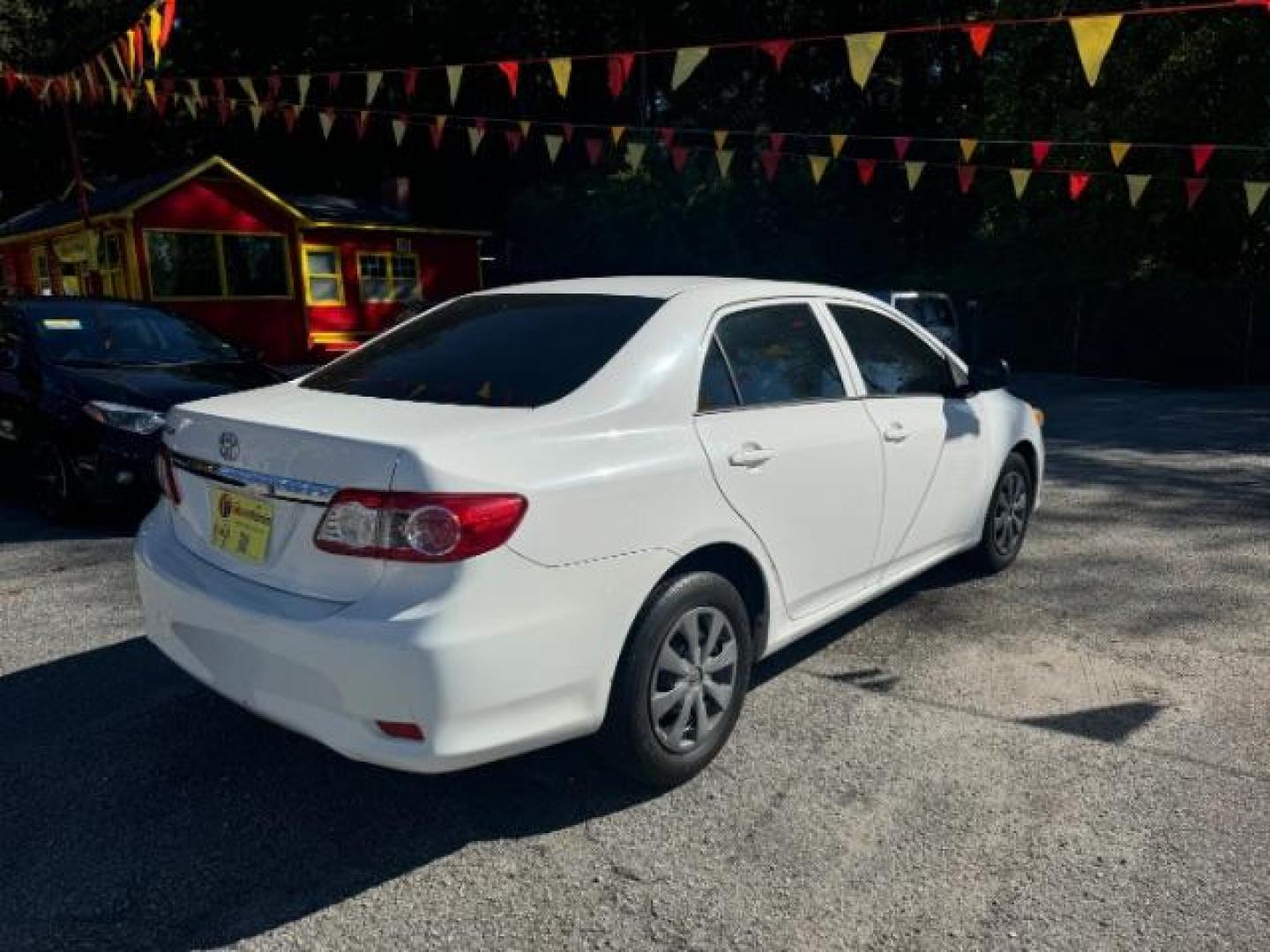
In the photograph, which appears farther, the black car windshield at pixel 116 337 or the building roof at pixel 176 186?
the building roof at pixel 176 186

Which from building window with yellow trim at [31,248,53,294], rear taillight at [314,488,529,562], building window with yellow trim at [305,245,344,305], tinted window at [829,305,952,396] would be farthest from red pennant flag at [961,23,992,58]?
building window with yellow trim at [31,248,53,294]

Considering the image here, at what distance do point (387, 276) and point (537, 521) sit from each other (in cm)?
2244

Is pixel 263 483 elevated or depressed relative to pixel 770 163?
depressed

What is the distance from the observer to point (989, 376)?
15.9 ft

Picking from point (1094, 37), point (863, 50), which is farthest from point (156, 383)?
point (1094, 37)

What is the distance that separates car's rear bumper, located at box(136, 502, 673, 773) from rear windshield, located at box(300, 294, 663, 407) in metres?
0.65

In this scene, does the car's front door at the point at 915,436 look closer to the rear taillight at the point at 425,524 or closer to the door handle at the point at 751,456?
the door handle at the point at 751,456

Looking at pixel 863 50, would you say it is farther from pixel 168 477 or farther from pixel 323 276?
pixel 323 276

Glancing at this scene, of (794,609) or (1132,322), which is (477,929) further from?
(1132,322)

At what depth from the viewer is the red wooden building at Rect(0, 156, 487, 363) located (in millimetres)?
19531

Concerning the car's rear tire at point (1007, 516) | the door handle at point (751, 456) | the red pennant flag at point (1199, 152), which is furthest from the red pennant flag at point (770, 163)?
the door handle at point (751, 456)

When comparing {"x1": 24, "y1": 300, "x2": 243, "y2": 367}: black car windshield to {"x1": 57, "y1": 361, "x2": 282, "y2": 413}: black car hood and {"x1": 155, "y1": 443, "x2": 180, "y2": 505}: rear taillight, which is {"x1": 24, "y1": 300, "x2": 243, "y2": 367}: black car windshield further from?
{"x1": 155, "y1": 443, "x2": 180, "y2": 505}: rear taillight

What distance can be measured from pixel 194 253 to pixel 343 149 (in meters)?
17.1

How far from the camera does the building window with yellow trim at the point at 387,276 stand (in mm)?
23203
